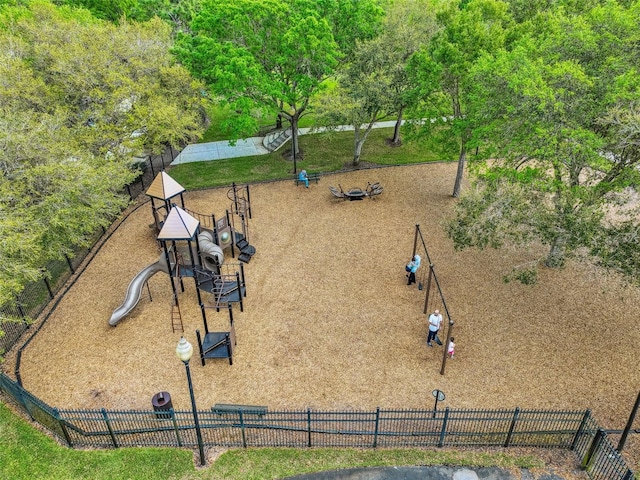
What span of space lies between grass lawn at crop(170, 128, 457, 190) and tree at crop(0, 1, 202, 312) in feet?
14.2

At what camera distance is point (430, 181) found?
27.0 meters

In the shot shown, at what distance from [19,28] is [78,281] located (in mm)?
17588

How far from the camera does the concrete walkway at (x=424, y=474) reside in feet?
37.2

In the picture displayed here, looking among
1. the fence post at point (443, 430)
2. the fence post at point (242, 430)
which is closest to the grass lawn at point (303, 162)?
the fence post at point (242, 430)

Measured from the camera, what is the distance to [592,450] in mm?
11336

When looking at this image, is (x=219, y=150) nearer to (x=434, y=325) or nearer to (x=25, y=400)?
(x=25, y=400)

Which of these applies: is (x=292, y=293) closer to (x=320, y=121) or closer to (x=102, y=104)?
(x=320, y=121)

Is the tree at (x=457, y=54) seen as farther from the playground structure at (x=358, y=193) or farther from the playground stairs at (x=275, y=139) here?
the playground stairs at (x=275, y=139)

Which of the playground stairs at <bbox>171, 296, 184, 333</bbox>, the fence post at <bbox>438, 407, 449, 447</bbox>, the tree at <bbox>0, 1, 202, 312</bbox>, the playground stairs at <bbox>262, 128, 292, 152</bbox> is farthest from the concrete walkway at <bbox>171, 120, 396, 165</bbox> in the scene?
the fence post at <bbox>438, 407, 449, 447</bbox>

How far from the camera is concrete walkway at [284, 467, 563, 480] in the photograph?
37.2 ft

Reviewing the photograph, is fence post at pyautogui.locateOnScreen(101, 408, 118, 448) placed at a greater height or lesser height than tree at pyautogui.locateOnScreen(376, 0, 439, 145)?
lesser

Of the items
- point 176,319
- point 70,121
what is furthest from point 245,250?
point 70,121

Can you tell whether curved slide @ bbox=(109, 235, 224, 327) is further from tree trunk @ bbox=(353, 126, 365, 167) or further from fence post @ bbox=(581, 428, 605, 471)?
fence post @ bbox=(581, 428, 605, 471)

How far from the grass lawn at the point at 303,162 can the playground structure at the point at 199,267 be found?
308 inches
